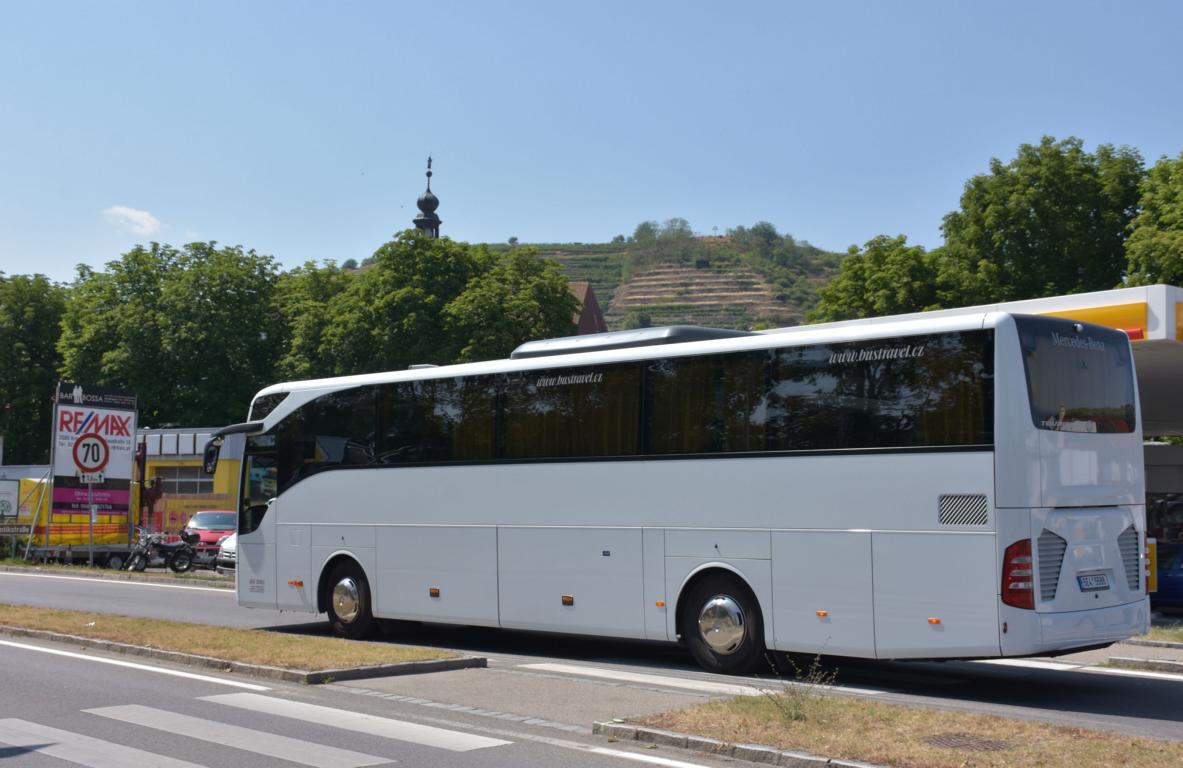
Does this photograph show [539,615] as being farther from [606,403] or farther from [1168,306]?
[1168,306]

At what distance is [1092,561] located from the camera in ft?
37.8

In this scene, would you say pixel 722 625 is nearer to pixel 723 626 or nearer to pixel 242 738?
pixel 723 626

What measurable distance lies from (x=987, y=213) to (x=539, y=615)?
35789mm

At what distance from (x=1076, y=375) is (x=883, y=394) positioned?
69.5 inches

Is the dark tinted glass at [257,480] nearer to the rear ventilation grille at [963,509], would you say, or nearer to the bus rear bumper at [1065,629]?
the rear ventilation grille at [963,509]

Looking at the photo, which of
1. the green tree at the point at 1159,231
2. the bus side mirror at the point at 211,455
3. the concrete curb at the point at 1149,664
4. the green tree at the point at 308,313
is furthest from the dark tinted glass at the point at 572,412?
the green tree at the point at 308,313

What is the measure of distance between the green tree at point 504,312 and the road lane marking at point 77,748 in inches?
1818

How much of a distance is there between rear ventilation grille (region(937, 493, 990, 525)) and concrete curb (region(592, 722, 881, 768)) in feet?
12.4

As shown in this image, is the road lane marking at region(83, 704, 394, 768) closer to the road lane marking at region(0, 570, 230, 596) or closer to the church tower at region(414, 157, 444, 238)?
the road lane marking at region(0, 570, 230, 596)

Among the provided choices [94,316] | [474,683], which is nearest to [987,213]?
[474,683]

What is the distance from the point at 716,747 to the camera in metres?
8.45

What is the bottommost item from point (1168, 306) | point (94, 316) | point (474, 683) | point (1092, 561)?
point (474, 683)

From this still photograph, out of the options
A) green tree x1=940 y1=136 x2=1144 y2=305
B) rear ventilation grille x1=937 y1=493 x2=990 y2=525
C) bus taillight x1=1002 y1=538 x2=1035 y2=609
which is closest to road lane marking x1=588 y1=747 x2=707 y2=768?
bus taillight x1=1002 y1=538 x2=1035 y2=609

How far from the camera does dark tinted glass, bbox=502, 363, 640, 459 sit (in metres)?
14.0
